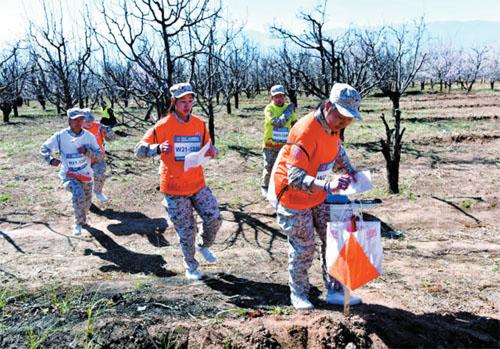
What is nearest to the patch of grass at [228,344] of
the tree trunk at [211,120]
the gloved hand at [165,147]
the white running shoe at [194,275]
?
the white running shoe at [194,275]

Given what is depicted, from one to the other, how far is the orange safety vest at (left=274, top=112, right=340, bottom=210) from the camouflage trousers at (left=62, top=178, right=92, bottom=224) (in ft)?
11.5

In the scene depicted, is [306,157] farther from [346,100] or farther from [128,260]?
[128,260]

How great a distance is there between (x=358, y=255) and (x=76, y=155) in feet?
13.6

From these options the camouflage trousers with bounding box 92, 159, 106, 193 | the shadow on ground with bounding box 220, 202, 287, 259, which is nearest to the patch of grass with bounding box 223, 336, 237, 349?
the shadow on ground with bounding box 220, 202, 287, 259

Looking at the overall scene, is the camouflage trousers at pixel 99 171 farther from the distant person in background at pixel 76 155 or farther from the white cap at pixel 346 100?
the white cap at pixel 346 100

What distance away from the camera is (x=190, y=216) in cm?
404

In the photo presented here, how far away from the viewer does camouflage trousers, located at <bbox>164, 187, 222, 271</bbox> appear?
3986 millimetres

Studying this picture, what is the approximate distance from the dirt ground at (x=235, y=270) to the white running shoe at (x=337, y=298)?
7 centimetres

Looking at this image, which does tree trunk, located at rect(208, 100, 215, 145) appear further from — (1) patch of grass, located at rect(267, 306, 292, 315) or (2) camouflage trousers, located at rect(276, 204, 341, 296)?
(1) patch of grass, located at rect(267, 306, 292, 315)

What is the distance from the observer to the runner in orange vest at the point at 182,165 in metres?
3.90

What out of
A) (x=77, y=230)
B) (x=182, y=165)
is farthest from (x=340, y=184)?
(x=77, y=230)

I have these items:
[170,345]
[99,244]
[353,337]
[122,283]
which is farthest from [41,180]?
[353,337]

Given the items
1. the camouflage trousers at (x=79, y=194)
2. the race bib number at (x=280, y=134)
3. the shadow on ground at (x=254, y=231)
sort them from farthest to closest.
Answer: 1. the race bib number at (x=280, y=134)
2. the camouflage trousers at (x=79, y=194)
3. the shadow on ground at (x=254, y=231)

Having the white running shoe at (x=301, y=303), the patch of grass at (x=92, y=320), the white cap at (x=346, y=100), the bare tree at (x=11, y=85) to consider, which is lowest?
the white running shoe at (x=301, y=303)
